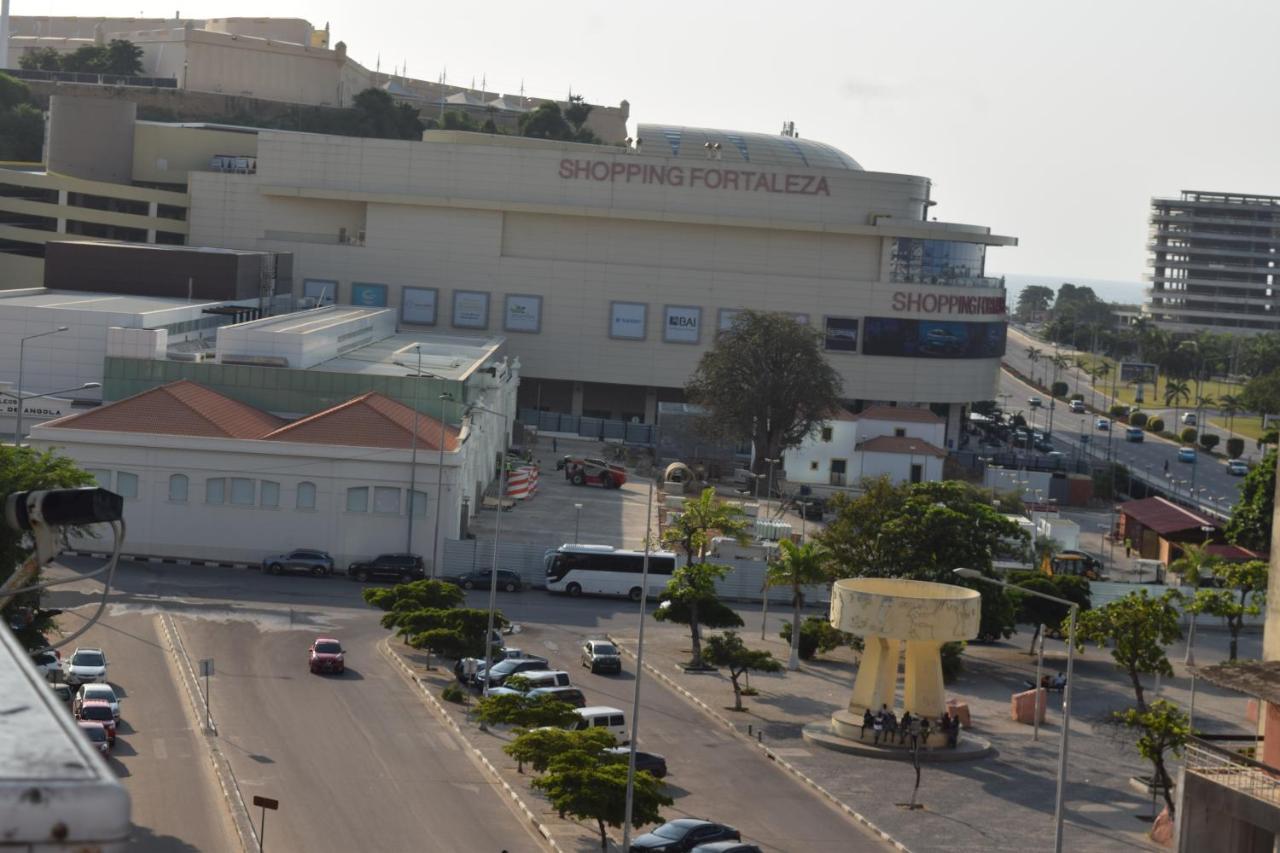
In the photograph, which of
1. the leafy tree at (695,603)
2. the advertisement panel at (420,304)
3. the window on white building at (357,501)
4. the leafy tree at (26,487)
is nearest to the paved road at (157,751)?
the leafy tree at (26,487)

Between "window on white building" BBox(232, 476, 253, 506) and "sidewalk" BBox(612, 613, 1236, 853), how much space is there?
51.4 ft

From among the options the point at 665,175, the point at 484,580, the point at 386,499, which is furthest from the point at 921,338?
the point at 386,499

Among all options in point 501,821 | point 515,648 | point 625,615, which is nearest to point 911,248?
point 625,615

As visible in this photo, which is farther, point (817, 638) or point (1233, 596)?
point (1233, 596)

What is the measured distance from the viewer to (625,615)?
212ft

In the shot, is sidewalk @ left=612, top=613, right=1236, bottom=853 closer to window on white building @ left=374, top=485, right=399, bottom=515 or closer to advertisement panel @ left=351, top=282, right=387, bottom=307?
window on white building @ left=374, top=485, right=399, bottom=515

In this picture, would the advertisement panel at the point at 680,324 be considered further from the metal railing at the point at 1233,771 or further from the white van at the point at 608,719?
the metal railing at the point at 1233,771

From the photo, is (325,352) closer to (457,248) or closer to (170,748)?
(457,248)

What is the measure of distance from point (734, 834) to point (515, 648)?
20013 mm

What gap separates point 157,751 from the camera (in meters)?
40.1

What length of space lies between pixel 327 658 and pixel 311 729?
6786mm

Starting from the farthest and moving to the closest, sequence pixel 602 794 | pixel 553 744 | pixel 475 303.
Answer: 1. pixel 475 303
2. pixel 553 744
3. pixel 602 794

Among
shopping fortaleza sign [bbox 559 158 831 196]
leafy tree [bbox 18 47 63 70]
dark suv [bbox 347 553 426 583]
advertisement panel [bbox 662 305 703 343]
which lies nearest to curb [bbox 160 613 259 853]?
dark suv [bbox 347 553 426 583]

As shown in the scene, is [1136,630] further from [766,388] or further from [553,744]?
[766,388]
